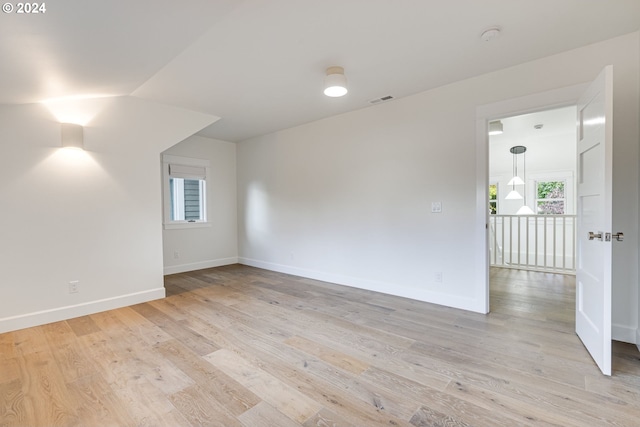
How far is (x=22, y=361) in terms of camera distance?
2268 millimetres

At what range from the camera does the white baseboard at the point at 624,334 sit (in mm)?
2417

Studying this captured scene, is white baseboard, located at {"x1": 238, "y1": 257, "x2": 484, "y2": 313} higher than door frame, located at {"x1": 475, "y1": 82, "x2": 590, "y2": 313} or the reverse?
the reverse

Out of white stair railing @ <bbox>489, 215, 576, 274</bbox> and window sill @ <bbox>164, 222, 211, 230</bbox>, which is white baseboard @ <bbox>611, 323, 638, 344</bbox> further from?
window sill @ <bbox>164, 222, 211, 230</bbox>

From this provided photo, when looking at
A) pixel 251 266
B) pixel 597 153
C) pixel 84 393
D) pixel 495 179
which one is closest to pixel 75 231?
pixel 84 393

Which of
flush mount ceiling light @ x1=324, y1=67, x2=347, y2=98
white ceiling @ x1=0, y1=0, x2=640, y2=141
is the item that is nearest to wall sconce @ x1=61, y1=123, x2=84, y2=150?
white ceiling @ x1=0, y1=0, x2=640, y2=141

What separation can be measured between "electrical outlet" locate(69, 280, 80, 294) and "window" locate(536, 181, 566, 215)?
885 cm

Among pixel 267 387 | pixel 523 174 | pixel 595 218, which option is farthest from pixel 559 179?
pixel 267 387

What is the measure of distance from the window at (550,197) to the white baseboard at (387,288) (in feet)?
17.9

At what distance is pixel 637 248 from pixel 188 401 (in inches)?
137

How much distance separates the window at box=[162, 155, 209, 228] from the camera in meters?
5.06

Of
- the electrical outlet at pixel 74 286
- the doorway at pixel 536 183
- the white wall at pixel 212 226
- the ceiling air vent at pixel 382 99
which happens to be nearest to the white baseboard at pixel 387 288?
the white wall at pixel 212 226

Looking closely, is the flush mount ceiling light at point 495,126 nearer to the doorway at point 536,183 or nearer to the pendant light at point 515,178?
the doorway at point 536,183

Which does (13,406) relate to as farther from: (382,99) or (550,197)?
(550,197)

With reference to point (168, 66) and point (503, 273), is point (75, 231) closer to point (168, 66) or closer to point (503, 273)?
point (168, 66)
